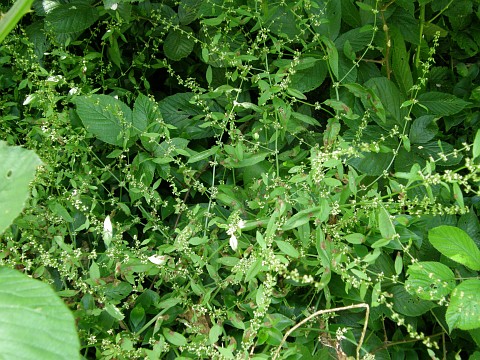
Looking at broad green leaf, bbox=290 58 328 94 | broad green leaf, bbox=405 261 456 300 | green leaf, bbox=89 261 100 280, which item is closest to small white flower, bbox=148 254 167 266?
green leaf, bbox=89 261 100 280

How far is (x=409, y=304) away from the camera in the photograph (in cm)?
135

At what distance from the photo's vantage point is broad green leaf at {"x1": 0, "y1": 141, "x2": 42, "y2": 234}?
65 cm

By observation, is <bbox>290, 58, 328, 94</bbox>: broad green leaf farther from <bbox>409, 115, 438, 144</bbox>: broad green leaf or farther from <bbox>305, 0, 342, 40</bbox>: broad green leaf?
<bbox>409, 115, 438, 144</bbox>: broad green leaf

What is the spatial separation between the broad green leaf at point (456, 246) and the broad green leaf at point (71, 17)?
1100 mm

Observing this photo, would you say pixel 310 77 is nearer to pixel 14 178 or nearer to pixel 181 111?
pixel 181 111

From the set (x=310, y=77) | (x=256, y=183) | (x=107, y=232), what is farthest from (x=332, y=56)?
(x=107, y=232)

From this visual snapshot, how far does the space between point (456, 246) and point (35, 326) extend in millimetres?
931

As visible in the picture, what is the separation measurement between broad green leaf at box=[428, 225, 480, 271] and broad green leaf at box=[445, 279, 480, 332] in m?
0.07

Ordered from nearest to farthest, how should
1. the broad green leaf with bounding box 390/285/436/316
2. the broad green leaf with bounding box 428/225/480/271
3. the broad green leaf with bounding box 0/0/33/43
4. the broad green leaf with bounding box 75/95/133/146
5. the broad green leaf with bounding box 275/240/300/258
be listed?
the broad green leaf with bounding box 0/0/33/43
the broad green leaf with bounding box 275/240/300/258
the broad green leaf with bounding box 428/225/480/271
the broad green leaf with bounding box 390/285/436/316
the broad green leaf with bounding box 75/95/133/146

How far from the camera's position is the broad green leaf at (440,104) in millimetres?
1593

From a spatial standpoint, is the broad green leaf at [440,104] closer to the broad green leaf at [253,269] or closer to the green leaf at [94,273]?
the broad green leaf at [253,269]

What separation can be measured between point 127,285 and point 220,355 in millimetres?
292

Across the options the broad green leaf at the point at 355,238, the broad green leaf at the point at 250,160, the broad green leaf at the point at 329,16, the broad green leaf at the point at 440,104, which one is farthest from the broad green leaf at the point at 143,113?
the broad green leaf at the point at 440,104

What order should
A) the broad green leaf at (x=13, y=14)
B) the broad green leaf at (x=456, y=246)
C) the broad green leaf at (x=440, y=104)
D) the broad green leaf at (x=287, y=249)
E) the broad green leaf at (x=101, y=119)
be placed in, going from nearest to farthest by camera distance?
the broad green leaf at (x=13, y=14) → the broad green leaf at (x=287, y=249) → the broad green leaf at (x=456, y=246) → the broad green leaf at (x=101, y=119) → the broad green leaf at (x=440, y=104)
